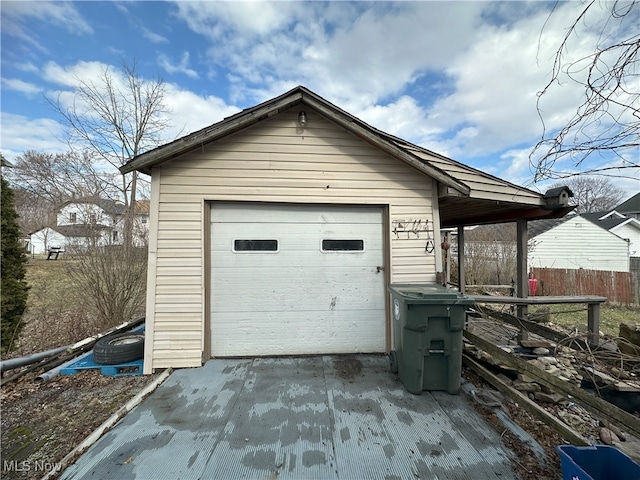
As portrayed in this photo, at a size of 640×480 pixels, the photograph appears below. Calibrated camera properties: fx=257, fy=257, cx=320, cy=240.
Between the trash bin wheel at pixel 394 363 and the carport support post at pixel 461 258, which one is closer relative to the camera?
the trash bin wheel at pixel 394 363

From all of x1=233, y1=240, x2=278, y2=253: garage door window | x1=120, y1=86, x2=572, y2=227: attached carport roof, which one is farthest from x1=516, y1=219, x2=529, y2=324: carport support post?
x1=233, y1=240, x2=278, y2=253: garage door window

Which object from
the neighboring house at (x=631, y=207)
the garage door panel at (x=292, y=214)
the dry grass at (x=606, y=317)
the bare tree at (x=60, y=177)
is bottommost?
the dry grass at (x=606, y=317)

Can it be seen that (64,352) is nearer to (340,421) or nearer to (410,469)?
(340,421)

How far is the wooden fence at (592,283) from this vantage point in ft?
32.3

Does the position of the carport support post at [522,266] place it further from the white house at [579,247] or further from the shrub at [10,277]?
the white house at [579,247]

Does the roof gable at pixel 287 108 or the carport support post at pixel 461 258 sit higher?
the roof gable at pixel 287 108

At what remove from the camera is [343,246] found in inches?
157

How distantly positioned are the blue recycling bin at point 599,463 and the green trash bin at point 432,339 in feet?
3.65

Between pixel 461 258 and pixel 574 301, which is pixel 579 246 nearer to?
pixel 461 258

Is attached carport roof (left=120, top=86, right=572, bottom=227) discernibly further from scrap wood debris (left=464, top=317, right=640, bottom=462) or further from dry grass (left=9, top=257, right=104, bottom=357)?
dry grass (left=9, top=257, right=104, bottom=357)

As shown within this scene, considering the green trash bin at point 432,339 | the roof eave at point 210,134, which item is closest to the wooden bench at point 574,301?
the green trash bin at point 432,339

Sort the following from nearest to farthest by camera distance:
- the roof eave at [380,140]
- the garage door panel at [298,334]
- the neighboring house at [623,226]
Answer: the roof eave at [380,140] < the garage door panel at [298,334] < the neighboring house at [623,226]

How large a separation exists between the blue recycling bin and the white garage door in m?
2.35

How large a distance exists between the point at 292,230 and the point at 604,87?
3402 millimetres
